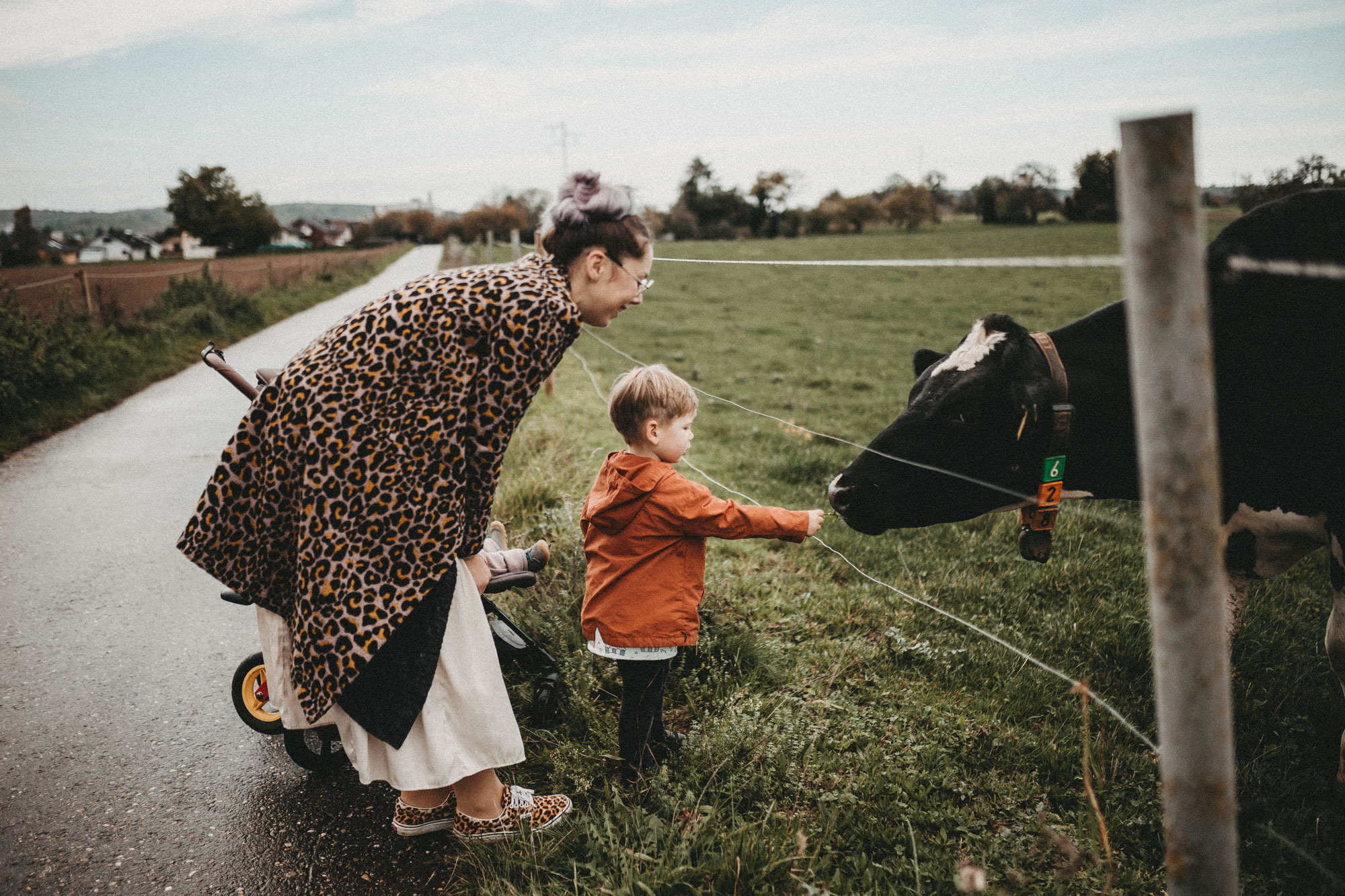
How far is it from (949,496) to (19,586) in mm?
4708

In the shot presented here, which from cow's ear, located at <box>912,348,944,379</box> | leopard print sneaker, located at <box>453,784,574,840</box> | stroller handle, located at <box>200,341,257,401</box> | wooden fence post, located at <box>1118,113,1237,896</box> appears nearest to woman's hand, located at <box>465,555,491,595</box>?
leopard print sneaker, located at <box>453,784,574,840</box>

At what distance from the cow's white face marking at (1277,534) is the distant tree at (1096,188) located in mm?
1254

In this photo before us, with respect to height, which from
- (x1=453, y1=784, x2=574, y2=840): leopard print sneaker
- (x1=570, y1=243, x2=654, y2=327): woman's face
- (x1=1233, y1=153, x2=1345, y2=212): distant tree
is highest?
(x1=1233, y1=153, x2=1345, y2=212): distant tree

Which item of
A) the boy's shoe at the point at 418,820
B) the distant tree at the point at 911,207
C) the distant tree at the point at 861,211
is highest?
the distant tree at the point at 861,211

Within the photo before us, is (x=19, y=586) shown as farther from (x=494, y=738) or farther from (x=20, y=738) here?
(x=494, y=738)

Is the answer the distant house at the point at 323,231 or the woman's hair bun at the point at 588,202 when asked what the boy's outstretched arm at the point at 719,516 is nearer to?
the woman's hair bun at the point at 588,202

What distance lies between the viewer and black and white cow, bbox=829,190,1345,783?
2465mm

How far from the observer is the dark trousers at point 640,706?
94.0 inches

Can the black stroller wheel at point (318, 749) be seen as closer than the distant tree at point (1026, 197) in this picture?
Yes

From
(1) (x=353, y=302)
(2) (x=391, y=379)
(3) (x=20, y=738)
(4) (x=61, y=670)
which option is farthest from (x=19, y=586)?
(1) (x=353, y=302)

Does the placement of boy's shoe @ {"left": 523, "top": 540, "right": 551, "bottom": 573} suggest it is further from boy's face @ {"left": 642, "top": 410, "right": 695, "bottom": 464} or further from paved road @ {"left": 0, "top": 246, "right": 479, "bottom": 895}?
paved road @ {"left": 0, "top": 246, "right": 479, "bottom": 895}

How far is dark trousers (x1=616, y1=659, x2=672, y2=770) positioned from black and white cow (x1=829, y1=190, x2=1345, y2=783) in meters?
0.96

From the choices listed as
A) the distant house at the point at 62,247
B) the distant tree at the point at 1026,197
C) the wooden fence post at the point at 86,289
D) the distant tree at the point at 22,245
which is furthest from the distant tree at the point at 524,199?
the distant tree at the point at 1026,197

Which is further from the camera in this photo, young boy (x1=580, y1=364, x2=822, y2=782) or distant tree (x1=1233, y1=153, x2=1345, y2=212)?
distant tree (x1=1233, y1=153, x2=1345, y2=212)
